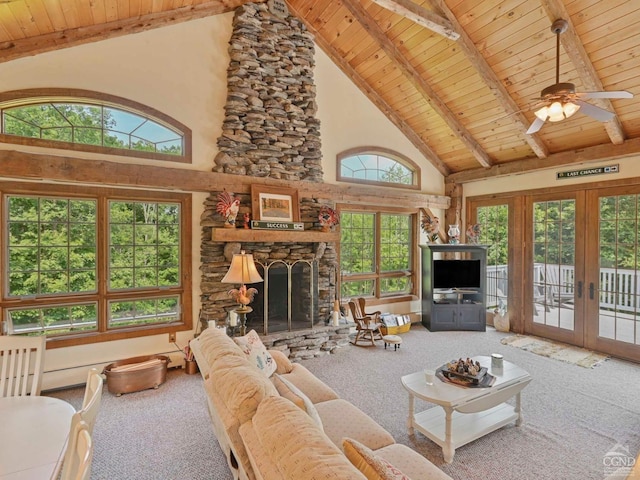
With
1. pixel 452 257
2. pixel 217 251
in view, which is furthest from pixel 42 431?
pixel 452 257

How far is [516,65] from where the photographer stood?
438 centimetres

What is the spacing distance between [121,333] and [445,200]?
19.9 feet

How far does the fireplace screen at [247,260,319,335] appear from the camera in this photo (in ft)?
15.3

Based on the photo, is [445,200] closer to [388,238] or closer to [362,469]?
[388,238]

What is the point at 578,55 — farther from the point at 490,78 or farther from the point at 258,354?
the point at 258,354

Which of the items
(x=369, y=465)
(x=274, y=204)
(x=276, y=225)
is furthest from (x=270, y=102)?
(x=369, y=465)

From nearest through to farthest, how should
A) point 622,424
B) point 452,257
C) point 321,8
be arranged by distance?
point 622,424 < point 321,8 < point 452,257

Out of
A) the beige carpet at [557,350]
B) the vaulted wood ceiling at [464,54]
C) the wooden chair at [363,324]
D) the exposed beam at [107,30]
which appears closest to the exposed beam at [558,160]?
the vaulted wood ceiling at [464,54]

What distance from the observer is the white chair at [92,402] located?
140cm

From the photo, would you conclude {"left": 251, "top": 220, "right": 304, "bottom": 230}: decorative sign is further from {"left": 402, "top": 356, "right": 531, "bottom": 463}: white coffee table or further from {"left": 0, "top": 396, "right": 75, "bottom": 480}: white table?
{"left": 0, "top": 396, "right": 75, "bottom": 480}: white table

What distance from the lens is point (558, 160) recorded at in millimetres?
5246

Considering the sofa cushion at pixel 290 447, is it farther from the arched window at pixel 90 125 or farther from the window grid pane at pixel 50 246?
the arched window at pixel 90 125

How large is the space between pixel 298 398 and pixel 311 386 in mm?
900

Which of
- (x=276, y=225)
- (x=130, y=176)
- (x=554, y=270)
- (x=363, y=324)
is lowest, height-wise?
(x=363, y=324)
